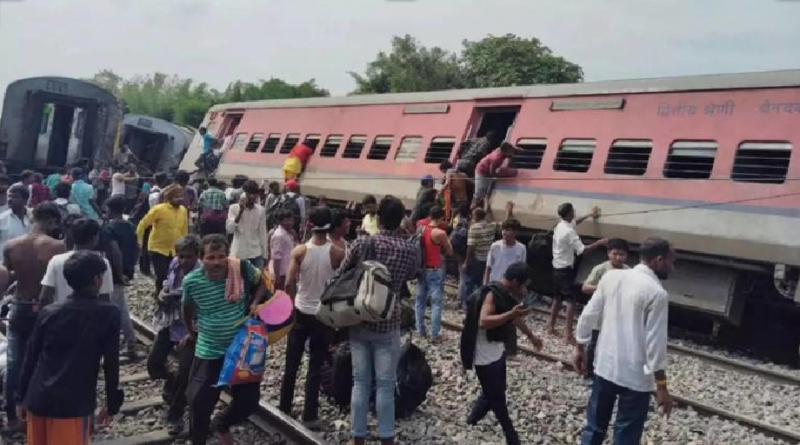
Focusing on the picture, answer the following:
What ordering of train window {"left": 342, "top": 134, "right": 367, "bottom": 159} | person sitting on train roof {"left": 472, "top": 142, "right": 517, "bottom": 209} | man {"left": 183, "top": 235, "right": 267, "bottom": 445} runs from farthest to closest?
train window {"left": 342, "top": 134, "right": 367, "bottom": 159} < person sitting on train roof {"left": 472, "top": 142, "right": 517, "bottom": 209} < man {"left": 183, "top": 235, "right": 267, "bottom": 445}

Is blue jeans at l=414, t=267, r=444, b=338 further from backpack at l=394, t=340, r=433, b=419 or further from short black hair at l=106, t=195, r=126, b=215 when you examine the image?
short black hair at l=106, t=195, r=126, b=215

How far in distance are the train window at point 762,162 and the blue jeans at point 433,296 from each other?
3822 mm

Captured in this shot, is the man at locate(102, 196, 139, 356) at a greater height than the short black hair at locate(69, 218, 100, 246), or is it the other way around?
the short black hair at locate(69, 218, 100, 246)

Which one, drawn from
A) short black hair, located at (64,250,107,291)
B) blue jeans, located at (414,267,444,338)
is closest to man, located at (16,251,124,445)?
short black hair, located at (64,250,107,291)

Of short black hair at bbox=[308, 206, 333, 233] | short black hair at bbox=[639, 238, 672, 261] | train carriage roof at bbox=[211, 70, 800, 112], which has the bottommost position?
short black hair at bbox=[308, 206, 333, 233]

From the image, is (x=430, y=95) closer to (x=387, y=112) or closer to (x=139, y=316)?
(x=387, y=112)

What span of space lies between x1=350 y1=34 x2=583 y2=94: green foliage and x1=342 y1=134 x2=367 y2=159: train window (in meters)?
21.9

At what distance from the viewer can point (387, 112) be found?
15195mm

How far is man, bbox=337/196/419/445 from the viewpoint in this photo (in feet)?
17.2

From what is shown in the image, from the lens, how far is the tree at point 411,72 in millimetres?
40219

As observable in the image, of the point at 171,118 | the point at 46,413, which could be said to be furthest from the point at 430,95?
the point at 171,118

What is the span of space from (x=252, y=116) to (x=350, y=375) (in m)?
14.6

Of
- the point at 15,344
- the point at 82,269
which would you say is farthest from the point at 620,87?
the point at 82,269

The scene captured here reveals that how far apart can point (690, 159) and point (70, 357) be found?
812 centimetres
